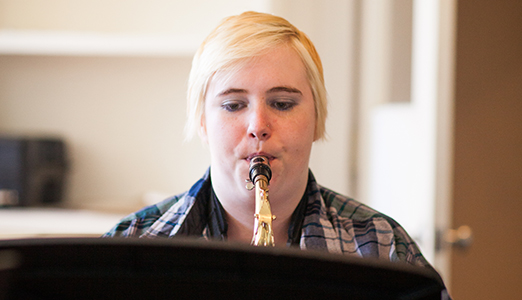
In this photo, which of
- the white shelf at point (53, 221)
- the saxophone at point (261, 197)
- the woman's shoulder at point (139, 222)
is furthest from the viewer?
the white shelf at point (53, 221)

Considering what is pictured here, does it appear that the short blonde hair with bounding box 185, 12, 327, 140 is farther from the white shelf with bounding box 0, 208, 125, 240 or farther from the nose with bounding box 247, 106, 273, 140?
the white shelf with bounding box 0, 208, 125, 240

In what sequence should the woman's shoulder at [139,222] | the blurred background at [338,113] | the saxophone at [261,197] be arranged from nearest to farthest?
the saxophone at [261,197]
the woman's shoulder at [139,222]
the blurred background at [338,113]

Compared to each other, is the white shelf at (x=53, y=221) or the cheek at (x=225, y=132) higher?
the cheek at (x=225, y=132)

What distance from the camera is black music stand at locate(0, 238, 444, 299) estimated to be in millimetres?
397

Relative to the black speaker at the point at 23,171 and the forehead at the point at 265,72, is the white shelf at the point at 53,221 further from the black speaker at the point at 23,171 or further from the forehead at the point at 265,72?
the forehead at the point at 265,72

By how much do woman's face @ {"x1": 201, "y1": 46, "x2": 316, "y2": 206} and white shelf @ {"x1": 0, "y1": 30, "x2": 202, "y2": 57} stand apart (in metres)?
1.32

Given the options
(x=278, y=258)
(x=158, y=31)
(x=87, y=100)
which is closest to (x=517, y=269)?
(x=278, y=258)

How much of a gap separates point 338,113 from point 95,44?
113cm

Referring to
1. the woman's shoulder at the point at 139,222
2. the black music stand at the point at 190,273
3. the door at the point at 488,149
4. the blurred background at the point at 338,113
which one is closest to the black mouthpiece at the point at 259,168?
the woman's shoulder at the point at 139,222

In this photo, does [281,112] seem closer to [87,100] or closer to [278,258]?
[278,258]

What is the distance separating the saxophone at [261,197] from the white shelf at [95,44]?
1392 mm

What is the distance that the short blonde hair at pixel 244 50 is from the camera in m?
0.85

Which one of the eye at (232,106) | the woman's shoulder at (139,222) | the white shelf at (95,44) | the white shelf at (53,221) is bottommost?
the white shelf at (53,221)

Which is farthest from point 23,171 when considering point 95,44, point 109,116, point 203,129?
point 203,129
